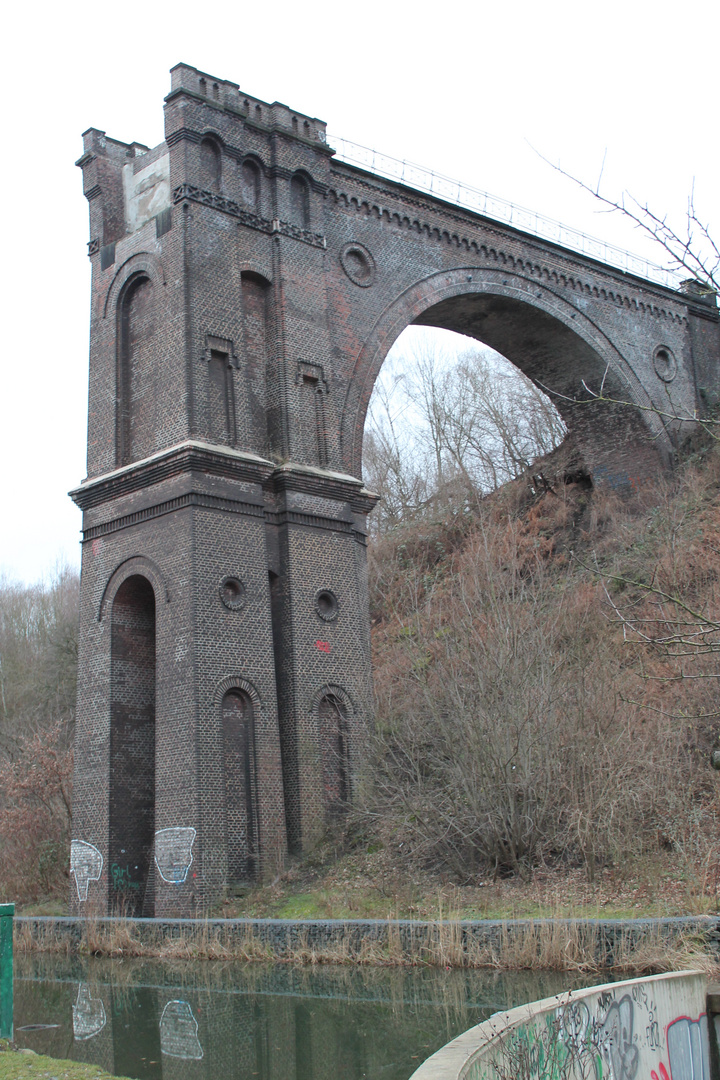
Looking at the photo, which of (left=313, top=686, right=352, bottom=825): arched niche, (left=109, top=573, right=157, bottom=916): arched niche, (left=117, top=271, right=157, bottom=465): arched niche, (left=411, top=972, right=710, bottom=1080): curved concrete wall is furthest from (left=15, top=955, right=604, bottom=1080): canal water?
(left=117, top=271, right=157, bottom=465): arched niche

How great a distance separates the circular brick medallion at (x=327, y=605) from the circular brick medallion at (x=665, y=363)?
1450cm

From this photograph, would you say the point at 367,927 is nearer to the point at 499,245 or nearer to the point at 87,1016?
the point at 87,1016

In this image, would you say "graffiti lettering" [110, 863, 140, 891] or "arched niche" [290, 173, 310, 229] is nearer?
Answer: "graffiti lettering" [110, 863, 140, 891]

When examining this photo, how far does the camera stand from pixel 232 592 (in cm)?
1741

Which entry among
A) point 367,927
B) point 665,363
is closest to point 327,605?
point 367,927

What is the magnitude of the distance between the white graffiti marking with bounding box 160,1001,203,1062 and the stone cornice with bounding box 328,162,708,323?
1564cm

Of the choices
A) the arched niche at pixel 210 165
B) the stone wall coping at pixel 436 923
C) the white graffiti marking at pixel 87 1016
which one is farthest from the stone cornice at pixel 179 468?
the white graffiti marking at pixel 87 1016

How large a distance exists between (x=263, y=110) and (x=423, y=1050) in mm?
17370

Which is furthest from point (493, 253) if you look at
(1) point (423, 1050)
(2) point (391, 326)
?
(1) point (423, 1050)

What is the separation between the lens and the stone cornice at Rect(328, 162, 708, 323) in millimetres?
21859

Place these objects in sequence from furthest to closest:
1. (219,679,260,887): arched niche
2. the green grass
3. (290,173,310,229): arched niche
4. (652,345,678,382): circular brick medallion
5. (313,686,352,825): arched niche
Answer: (652,345,678,382): circular brick medallion < (290,173,310,229): arched niche < (313,686,352,825): arched niche < (219,679,260,887): arched niche < the green grass

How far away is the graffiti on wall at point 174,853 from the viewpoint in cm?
1580

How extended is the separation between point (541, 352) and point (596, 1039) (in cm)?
2293

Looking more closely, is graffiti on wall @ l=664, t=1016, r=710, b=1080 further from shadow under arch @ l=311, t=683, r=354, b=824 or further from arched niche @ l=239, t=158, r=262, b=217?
arched niche @ l=239, t=158, r=262, b=217
